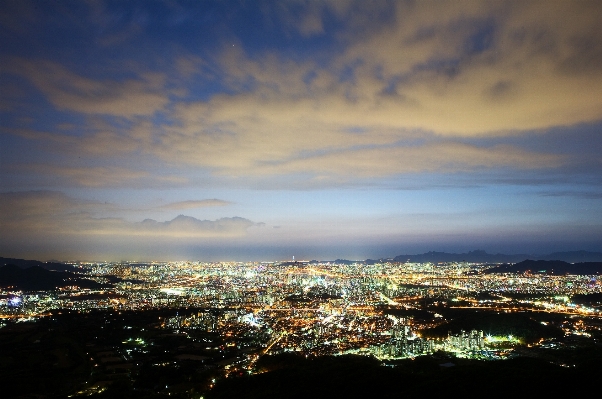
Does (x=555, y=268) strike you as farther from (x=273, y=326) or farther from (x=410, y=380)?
(x=410, y=380)

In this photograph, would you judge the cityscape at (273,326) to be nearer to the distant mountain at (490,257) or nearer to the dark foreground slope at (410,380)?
the dark foreground slope at (410,380)

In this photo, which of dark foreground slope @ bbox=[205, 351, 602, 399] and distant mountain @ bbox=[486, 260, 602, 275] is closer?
dark foreground slope @ bbox=[205, 351, 602, 399]

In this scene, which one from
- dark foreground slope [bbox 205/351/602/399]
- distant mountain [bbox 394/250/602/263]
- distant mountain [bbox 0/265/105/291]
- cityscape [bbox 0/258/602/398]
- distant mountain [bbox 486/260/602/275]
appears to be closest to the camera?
dark foreground slope [bbox 205/351/602/399]

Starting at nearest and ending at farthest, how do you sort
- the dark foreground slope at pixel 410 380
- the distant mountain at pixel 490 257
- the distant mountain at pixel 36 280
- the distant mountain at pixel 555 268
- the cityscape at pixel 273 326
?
the dark foreground slope at pixel 410 380, the cityscape at pixel 273 326, the distant mountain at pixel 36 280, the distant mountain at pixel 555 268, the distant mountain at pixel 490 257

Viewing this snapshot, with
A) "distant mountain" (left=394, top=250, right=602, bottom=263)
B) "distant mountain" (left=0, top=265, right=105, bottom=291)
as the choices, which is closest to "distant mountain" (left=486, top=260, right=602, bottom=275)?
"distant mountain" (left=394, top=250, right=602, bottom=263)

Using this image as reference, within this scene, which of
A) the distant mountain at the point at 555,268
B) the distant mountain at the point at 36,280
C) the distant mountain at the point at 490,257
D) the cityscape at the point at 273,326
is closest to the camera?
the cityscape at the point at 273,326

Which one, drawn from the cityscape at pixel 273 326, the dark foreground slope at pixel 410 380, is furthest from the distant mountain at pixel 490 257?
the dark foreground slope at pixel 410 380

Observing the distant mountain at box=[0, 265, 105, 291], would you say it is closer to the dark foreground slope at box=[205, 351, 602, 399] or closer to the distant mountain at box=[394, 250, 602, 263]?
the dark foreground slope at box=[205, 351, 602, 399]

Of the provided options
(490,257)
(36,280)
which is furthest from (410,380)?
(490,257)
